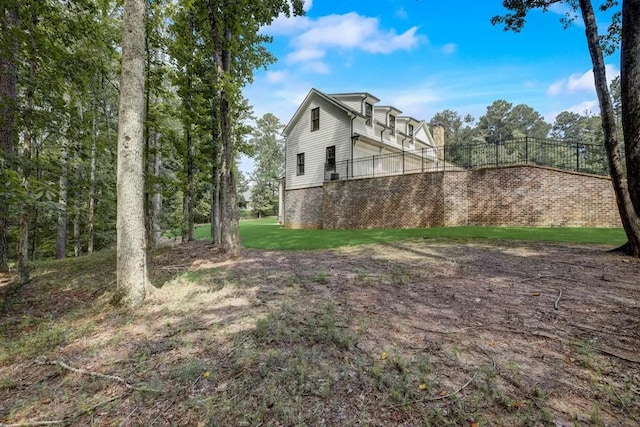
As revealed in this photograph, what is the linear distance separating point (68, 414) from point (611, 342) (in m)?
3.81

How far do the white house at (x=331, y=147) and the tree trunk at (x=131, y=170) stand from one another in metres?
12.2

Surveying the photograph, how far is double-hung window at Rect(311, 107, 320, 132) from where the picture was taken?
1745 centimetres

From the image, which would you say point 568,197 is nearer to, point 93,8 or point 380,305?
point 380,305

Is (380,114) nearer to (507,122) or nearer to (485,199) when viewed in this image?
(485,199)

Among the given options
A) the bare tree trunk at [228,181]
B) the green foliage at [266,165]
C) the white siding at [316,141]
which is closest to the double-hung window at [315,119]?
the white siding at [316,141]

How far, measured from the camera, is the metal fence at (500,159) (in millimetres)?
11359

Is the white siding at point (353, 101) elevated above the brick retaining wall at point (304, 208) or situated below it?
above

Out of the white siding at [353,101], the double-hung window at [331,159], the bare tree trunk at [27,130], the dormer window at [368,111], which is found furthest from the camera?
the dormer window at [368,111]

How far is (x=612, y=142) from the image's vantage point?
523cm

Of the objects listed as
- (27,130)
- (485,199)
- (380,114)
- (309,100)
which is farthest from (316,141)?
(27,130)

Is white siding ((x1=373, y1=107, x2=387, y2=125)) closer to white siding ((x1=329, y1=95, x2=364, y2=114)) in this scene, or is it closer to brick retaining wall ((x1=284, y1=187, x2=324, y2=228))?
white siding ((x1=329, y1=95, x2=364, y2=114))

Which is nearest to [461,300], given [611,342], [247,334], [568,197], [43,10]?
[611,342]

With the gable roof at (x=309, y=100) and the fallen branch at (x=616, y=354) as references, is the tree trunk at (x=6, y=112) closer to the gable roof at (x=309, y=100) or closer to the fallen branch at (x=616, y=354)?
the fallen branch at (x=616, y=354)

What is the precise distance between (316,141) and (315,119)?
1.52 m
